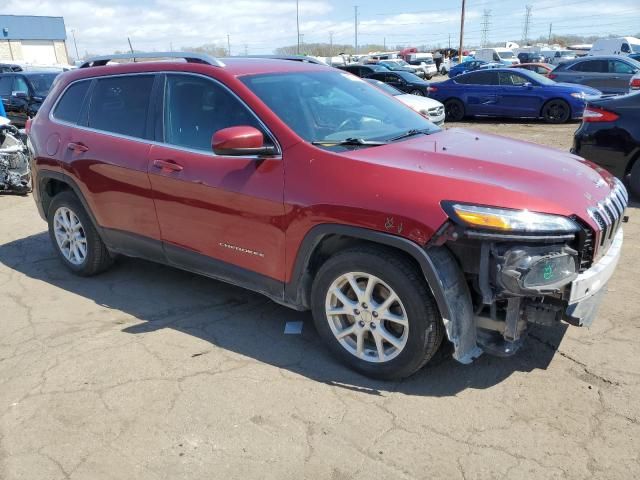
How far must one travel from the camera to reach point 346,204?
309 centimetres

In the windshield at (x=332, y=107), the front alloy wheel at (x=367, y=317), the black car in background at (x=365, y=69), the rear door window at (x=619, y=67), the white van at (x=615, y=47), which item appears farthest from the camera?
the white van at (x=615, y=47)

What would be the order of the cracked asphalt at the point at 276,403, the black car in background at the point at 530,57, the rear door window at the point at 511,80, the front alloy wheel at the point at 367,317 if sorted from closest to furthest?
the cracked asphalt at the point at 276,403 < the front alloy wheel at the point at 367,317 < the rear door window at the point at 511,80 < the black car in background at the point at 530,57

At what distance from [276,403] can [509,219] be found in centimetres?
157

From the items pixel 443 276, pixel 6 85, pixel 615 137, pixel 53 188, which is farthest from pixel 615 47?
pixel 443 276

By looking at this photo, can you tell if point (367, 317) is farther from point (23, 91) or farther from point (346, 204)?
point (23, 91)

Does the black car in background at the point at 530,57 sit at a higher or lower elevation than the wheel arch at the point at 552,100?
lower

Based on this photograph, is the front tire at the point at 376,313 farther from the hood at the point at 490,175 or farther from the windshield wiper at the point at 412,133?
the windshield wiper at the point at 412,133

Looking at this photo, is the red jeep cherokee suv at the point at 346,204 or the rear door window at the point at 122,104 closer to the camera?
the red jeep cherokee suv at the point at 346,204

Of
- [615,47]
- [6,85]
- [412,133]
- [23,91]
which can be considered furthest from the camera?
[615,47]

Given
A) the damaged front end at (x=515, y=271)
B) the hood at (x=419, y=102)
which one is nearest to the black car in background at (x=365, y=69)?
the hood at (x=419, y=102)

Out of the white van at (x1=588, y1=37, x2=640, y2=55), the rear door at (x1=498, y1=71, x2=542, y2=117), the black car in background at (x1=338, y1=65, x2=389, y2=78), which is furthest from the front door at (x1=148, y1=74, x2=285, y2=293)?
the white van at (x1=588, y1=37, x2=640, y2=55)

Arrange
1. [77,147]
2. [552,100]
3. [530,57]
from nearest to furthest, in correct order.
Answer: [77,147] → [552,100] → [530,57]

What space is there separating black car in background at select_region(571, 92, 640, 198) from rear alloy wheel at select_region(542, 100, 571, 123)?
811 centimetres

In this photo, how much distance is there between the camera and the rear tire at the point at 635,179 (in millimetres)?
6660
